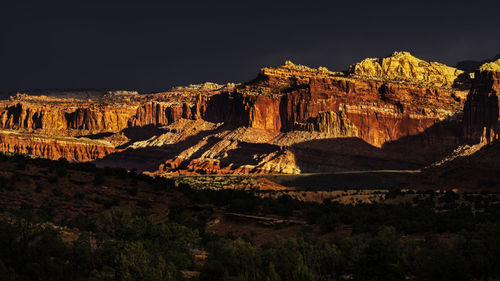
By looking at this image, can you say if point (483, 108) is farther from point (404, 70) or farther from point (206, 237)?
point (206, 237)

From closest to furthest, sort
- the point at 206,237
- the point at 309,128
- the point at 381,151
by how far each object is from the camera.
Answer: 1. the point at 206,237
2. the point at 309,128
3. the point at 381,151

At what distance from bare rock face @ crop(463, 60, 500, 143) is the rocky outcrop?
340 ft

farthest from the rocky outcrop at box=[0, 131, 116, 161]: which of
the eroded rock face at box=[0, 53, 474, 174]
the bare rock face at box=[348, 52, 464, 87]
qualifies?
the bare rock face at box=[348, 52, 464, 87]

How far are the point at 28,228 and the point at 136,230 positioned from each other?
18.0 feet

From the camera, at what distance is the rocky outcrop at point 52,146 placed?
170125 millimetres

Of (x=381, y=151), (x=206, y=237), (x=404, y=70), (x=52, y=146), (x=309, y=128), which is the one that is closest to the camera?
(x=206, y=237)

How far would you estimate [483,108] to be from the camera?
14762 cm

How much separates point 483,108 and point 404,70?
41381 millimetres

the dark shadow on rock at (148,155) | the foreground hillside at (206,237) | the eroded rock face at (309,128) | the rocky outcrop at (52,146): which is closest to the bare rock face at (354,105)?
the eroded rock face at (309,128)

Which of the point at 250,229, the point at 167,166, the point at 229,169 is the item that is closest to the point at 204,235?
the point at 250,229

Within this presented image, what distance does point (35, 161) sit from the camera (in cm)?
5109

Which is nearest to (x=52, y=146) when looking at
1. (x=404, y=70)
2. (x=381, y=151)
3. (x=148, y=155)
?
(x=148, y=155)

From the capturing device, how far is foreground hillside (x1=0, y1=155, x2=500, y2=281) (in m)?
19.8

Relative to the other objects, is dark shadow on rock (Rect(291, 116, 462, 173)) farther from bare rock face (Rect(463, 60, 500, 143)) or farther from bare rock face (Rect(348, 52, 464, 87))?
bare rock face (Rect(348, 52, 464, 87))
